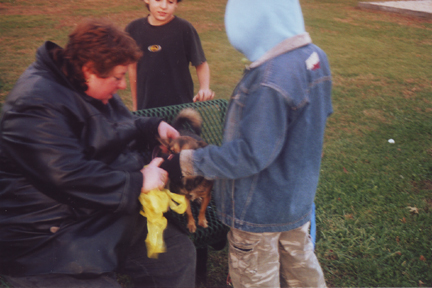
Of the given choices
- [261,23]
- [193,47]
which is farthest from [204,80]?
[261,23]

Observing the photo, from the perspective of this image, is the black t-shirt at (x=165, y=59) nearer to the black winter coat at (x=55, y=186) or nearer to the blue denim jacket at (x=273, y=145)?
the black winter coat at (x=55, y=186)

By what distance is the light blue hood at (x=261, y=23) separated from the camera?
167cm

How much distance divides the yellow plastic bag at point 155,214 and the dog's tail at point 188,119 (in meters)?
0.87

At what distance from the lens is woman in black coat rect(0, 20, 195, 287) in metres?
1.69

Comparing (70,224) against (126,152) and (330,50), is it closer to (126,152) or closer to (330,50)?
(126,152)

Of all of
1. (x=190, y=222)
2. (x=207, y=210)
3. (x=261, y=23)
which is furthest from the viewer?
(x=207, y=210)

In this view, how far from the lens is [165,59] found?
3.29 meters

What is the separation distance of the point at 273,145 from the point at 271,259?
0.77 metres

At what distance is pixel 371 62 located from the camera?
8539 millimetres

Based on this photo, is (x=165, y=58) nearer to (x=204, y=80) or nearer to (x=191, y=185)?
(x=204, y=80)

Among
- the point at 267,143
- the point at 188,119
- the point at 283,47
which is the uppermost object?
the point at 283,47

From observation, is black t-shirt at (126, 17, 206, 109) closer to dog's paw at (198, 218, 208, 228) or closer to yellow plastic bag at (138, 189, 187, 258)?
dog's paw at (198, 218, 208, 228)

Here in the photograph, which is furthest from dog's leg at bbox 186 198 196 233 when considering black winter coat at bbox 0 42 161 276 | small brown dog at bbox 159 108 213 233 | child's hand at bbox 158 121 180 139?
black winter coat at bbox 0 42 161 276

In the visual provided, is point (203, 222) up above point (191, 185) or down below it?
below
